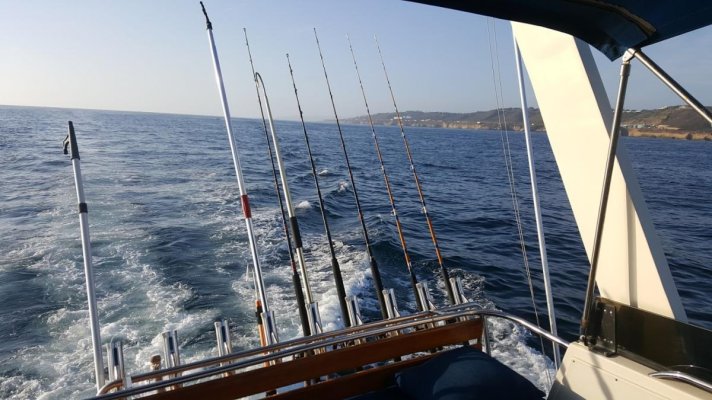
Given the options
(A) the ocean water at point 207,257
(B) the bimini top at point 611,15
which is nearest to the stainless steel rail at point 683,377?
(B) the bimini top at point 611,15

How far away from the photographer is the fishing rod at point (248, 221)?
296 cm

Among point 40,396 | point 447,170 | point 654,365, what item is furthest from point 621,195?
point 447,170

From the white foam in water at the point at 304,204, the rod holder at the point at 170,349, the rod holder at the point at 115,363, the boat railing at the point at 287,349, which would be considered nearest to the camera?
the boat railing at the point at 287,349

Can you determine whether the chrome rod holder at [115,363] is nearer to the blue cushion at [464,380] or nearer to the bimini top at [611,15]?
the blue cushion at [464,380]

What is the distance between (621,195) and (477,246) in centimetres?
873

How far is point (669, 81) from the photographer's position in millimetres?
1786

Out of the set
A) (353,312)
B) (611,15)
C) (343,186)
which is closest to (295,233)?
(353,312)

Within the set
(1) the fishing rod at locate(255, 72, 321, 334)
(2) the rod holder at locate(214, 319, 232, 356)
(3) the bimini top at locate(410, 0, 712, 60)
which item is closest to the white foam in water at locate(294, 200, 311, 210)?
(1) the fishing rod at locate(255, 72, 321, 334)

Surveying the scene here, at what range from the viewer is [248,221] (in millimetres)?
3584

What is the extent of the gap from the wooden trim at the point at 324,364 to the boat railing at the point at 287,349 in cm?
5

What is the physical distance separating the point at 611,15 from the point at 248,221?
281cm

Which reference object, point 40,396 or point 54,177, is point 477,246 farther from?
point 54,177

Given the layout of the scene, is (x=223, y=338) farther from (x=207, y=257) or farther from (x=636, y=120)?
(x=207, y=257)

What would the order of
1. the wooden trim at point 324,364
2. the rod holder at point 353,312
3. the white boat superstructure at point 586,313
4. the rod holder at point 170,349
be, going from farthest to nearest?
the rod holder at point 353,312 → the rod holder at point 170,349 → the wooden trim at point 324,364 → the white boat superstructure at point 586,313
